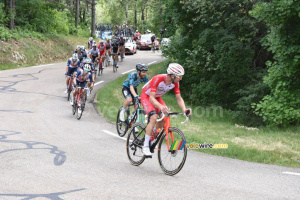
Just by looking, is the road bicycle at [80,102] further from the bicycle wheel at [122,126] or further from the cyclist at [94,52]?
the cyclist at [94,52]

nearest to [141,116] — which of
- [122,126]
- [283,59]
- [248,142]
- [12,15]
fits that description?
[122,126]

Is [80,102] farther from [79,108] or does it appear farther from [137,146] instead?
[137,146]

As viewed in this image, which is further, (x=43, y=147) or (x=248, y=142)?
(x=248, y=142)

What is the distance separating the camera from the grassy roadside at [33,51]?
2669cm

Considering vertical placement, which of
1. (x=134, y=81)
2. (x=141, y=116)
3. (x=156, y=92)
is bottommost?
(x=141, y=116)

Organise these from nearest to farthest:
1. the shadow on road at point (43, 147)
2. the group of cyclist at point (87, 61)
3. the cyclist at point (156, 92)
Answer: the cyclist at point (156, 92) < the shadow on road at point (43, 147) < the group of cyclist at point (87, 61)

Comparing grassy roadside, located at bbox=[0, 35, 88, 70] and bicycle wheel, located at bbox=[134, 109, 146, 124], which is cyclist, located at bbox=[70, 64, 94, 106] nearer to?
bicycle wheel, located at bbox=[134, 109, 146, 124]

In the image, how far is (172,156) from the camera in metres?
7.22

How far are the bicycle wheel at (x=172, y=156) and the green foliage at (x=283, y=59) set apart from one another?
779 centimetres

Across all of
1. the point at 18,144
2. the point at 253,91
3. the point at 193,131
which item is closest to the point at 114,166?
the point at 18,144

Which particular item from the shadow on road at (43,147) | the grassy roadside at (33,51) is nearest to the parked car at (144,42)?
the grassy roadside at (33,51)

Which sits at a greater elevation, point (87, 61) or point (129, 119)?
point (87, 61)

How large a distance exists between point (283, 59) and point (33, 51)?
65.4 feet

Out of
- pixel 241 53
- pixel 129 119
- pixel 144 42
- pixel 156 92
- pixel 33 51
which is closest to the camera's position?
pixel 156 92
